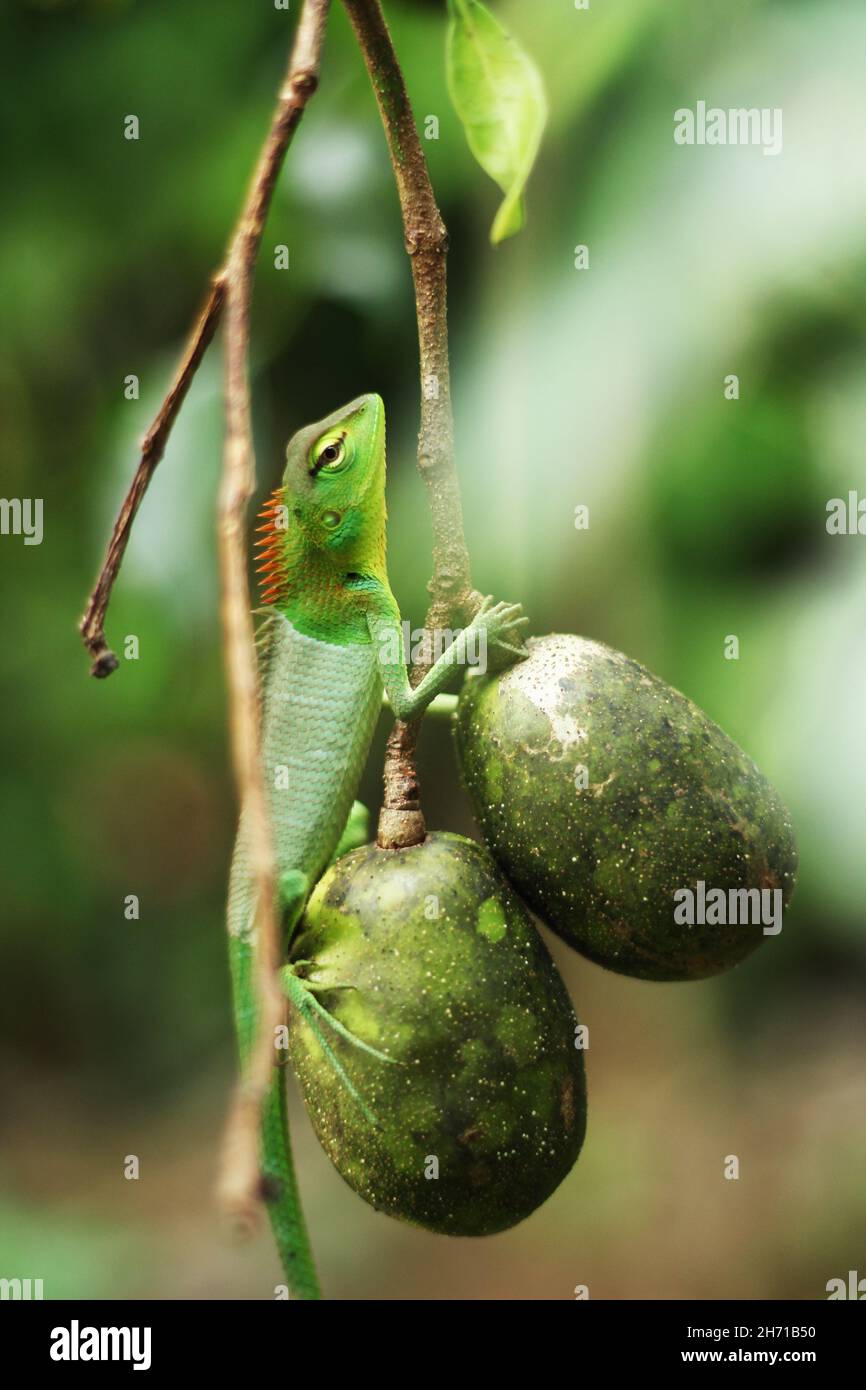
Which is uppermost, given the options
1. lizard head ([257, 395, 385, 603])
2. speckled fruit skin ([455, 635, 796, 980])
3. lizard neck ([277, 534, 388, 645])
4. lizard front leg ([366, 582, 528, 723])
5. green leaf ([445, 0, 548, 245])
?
green leaf ([445, 0, 548, 245])

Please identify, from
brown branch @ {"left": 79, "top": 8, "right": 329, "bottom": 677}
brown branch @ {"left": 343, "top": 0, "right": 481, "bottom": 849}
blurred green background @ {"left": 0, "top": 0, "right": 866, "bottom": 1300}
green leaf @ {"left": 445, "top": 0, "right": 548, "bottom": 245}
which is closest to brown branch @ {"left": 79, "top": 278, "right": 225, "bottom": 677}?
brown branch @ {"left": 79, "top": 8, "right": 329, "bottom": 677}

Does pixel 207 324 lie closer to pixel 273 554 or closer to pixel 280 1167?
pixel 273 554

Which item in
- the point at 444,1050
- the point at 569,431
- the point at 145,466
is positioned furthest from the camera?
the point at 569,431

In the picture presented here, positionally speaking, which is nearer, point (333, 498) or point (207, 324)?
point (207, 324)

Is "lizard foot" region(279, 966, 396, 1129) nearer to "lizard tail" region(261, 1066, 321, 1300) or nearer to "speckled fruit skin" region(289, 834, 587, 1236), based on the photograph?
"speckled fruit skin" region(289, 834, 587, 1236)

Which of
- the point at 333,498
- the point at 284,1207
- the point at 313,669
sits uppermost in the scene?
the point at 333,498

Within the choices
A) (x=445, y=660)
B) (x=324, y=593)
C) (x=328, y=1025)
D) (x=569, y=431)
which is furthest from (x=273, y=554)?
(x=569, y=431)

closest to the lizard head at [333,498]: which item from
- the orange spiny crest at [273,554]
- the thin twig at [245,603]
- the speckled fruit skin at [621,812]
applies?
the orange spiny crest at [273,554]

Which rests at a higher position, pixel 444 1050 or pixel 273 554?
pixel 273 554
